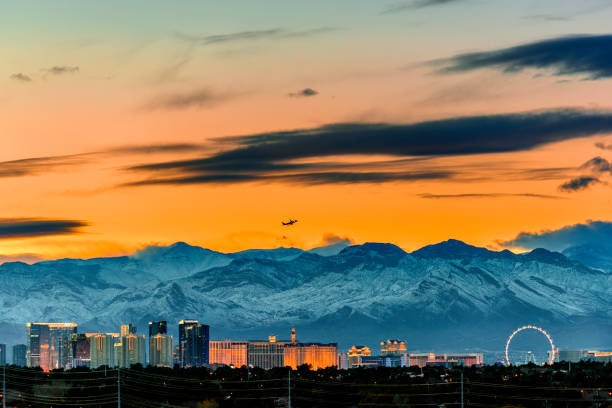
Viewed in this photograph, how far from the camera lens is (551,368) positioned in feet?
572

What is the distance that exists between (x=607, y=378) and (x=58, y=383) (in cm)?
5724

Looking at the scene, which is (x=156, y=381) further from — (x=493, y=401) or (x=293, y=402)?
(x=493, y=401)

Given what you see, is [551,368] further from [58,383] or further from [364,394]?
[58,383]

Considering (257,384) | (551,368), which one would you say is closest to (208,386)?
(257,384)

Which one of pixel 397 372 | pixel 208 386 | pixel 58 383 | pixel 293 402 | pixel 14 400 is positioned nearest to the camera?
pixel 14 400

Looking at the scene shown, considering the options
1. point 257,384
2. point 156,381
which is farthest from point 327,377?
point 156,381

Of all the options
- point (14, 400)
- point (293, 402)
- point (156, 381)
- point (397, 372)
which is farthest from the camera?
point (397, 372)

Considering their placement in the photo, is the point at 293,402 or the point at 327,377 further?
the point at 327,377

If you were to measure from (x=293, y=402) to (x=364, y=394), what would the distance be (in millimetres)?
9043

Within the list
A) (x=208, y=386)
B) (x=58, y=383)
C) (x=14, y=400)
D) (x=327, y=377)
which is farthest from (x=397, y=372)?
(x=14, y=400)

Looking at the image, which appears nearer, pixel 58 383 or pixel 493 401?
pixel 493 401

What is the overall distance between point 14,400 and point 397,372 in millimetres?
76030

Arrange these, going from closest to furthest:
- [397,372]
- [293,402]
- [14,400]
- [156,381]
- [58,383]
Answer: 1. [14,400]
2. [293,402]
3. [58,383]
4. [156,381]
5. [397,372]

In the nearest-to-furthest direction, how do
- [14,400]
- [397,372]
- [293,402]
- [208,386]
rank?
1. [14,400]
2. [293,402]
3. [208,386]
4. [397,372]
